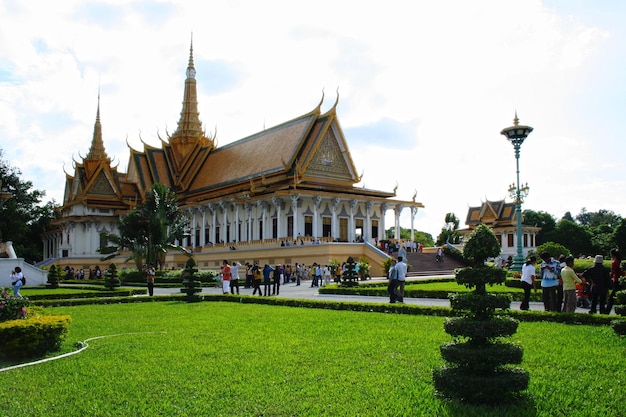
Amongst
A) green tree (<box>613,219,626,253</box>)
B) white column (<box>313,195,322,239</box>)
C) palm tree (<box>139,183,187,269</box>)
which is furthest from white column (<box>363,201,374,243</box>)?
green tree (<box>613,219,626,253</box>)

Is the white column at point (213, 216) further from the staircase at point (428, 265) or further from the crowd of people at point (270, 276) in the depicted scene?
the staircase at point (428, 265)

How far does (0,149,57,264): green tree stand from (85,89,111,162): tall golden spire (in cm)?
726

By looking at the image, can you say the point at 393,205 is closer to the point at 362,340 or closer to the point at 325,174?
the point at 325,174

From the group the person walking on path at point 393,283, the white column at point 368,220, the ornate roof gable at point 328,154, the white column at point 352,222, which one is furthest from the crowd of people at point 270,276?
the ornate roof gable at point 328,154

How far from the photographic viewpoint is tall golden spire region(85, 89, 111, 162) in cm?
6956

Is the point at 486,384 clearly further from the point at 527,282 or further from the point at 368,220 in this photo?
the point at 368,220

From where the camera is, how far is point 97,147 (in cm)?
7069

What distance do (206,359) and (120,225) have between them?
100 ft

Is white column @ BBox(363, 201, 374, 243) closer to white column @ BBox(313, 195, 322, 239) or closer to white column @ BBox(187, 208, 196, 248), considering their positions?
white column @ BBox(313, 195, 322, 239)

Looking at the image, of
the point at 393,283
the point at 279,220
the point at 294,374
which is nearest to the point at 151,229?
the point at 279,220

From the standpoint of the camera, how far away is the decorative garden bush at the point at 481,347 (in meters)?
5.98

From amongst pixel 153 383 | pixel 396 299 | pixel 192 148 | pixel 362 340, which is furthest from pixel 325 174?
pixel 153 383

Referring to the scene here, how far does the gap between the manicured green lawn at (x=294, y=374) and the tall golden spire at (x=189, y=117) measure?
53021 mm

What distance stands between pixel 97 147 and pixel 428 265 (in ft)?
158
